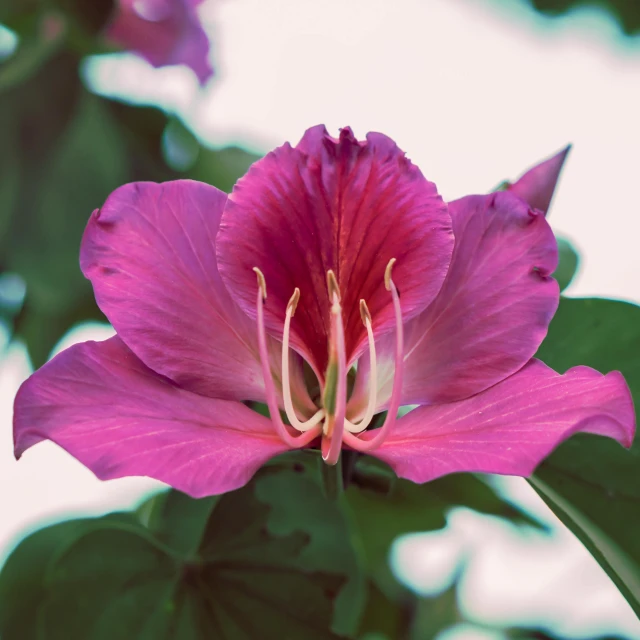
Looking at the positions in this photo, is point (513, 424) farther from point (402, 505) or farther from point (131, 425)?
point (402, 505)

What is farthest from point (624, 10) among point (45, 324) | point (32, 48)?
point (45, 324)

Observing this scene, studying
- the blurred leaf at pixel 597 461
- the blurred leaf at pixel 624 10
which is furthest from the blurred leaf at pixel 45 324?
the blurred leaf at pixel 624 10

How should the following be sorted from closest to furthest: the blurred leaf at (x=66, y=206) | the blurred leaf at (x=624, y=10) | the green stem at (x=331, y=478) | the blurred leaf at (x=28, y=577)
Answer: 1. the green stem at (x=331, y=478)
2. the blurred leaf at (x=28, y=577)
3. the blurred leaf at (x=66, y=206)
4. the blurred leaf at (x=624, y=10)

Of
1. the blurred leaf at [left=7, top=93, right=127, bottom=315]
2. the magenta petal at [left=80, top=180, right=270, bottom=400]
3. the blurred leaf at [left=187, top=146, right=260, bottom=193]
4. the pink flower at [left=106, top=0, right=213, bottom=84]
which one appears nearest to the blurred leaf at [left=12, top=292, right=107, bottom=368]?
the blurred leaf at [left=7, top=93, right=127, bottom=315]

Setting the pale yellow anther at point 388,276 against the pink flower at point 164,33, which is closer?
the pale yellow anther at point 388,276

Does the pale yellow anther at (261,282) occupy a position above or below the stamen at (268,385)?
above

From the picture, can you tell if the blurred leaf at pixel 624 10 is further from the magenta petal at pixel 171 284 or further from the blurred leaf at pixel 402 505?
the magenta petal at pixel 171 284
